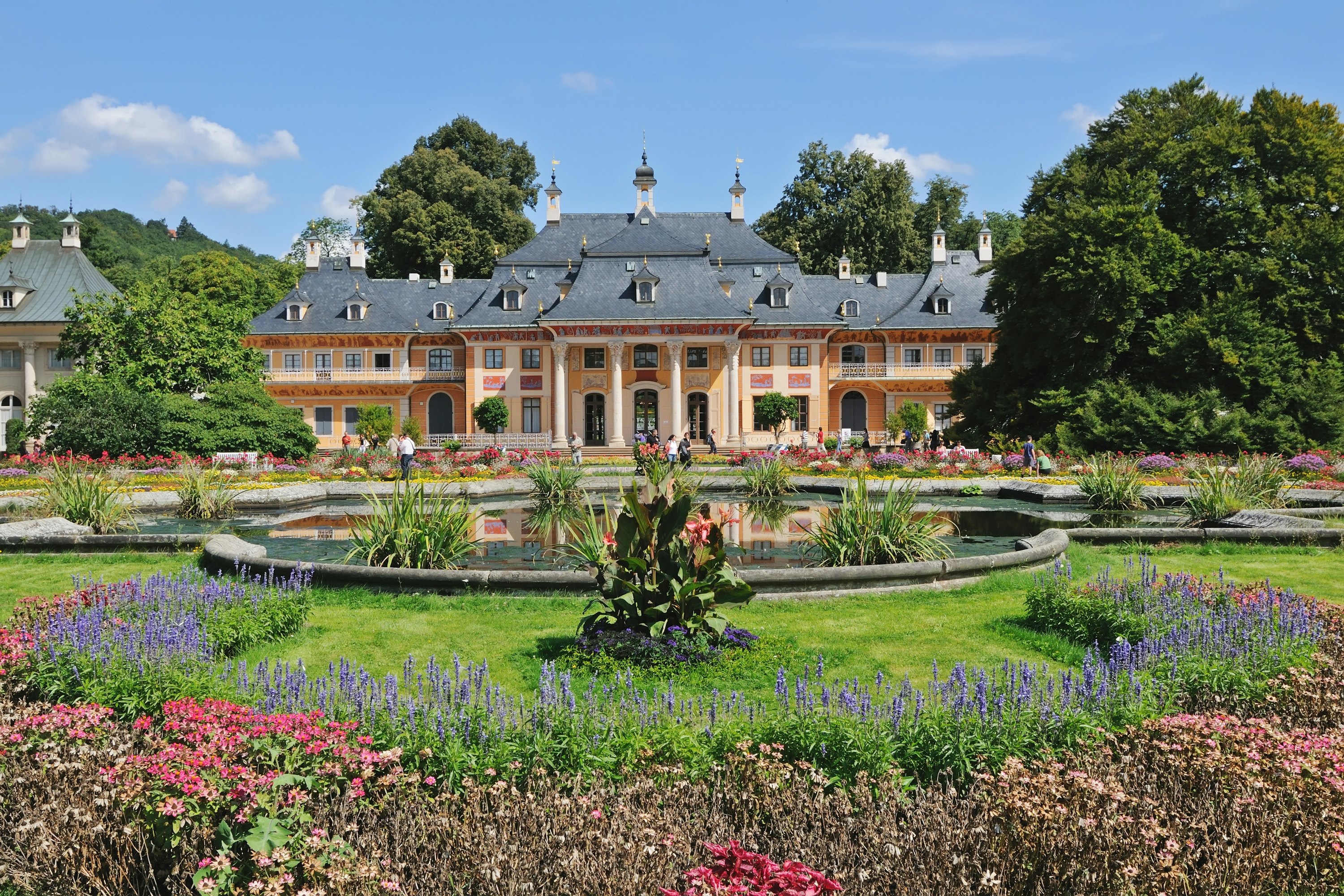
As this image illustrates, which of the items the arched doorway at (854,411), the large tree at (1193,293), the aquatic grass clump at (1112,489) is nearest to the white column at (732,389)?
the arched doorway at (854,411)

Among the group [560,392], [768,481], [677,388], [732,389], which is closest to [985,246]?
[732,389]

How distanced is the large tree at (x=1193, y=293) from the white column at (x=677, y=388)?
1724 centimetres

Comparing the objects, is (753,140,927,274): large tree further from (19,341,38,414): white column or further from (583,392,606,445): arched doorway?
(19,341,38,414): white column

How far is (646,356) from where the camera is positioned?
4606 cm

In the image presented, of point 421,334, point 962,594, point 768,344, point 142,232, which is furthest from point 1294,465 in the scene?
point 142,232

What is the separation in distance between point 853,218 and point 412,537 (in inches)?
2001

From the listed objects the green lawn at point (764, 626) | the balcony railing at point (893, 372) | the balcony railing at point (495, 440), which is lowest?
the green lawn at point (764, 626)

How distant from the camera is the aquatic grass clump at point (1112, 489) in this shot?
648 inches

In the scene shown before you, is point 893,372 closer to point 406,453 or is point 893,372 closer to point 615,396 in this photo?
point 615,396

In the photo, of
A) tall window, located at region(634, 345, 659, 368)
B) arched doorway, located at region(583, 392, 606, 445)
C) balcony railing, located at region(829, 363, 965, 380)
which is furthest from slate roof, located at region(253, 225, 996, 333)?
arched doorway, located at region(583, 392, 606, 445)

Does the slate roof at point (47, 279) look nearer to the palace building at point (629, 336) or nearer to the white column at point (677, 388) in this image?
the palace building at point (629, 336)

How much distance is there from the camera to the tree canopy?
5672 cm

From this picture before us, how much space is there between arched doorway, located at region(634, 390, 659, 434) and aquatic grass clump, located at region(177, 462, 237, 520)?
29.8 meters

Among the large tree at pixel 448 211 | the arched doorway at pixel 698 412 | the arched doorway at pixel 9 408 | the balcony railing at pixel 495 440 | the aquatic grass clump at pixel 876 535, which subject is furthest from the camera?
the large tree at pixel 448 211
